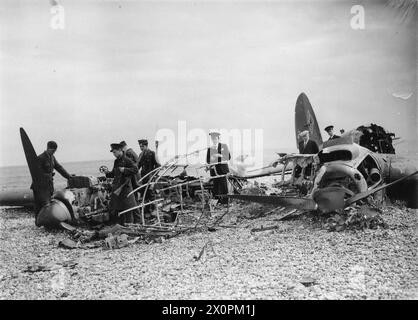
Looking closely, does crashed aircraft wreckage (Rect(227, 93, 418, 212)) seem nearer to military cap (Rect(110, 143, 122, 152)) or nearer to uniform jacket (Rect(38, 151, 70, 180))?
military cap (Rect(110, 143, 122, 152))

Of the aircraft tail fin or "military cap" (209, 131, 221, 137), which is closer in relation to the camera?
"military cap" (209, 131, 221, 137)

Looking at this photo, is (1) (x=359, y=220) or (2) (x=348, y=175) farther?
(2) (x=348, y=175)

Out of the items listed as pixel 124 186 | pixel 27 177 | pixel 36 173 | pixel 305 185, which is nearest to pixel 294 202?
pixel 305 185

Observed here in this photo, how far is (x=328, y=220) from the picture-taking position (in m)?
7.55

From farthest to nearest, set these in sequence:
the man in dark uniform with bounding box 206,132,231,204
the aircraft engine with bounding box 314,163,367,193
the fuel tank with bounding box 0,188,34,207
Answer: the fuel tank with bounding box 0,188,34,207
the man in dark uniform with bounding box 206,132,231,204
the aircraft engine with bounding box 314,163,367,193

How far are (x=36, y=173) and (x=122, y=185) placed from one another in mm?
2015

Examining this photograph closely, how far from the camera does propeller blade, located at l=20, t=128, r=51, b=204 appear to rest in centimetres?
836

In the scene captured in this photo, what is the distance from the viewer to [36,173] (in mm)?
8484

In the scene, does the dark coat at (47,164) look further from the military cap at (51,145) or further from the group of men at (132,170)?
the military cap at (51,145)

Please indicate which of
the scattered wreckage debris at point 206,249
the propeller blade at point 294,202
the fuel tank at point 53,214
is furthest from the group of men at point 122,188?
the propeller blade at point 294,202

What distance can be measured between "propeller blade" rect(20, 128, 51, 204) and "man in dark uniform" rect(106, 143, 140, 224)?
1.66 metres

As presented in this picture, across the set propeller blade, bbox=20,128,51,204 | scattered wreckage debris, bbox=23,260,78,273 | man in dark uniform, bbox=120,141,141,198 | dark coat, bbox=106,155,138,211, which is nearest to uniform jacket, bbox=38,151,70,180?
propeller blade, bbox=20,128,51,204

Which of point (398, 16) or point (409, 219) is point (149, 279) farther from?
point (398, 16)

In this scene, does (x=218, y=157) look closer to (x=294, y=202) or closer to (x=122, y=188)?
(x=122, y=188)
